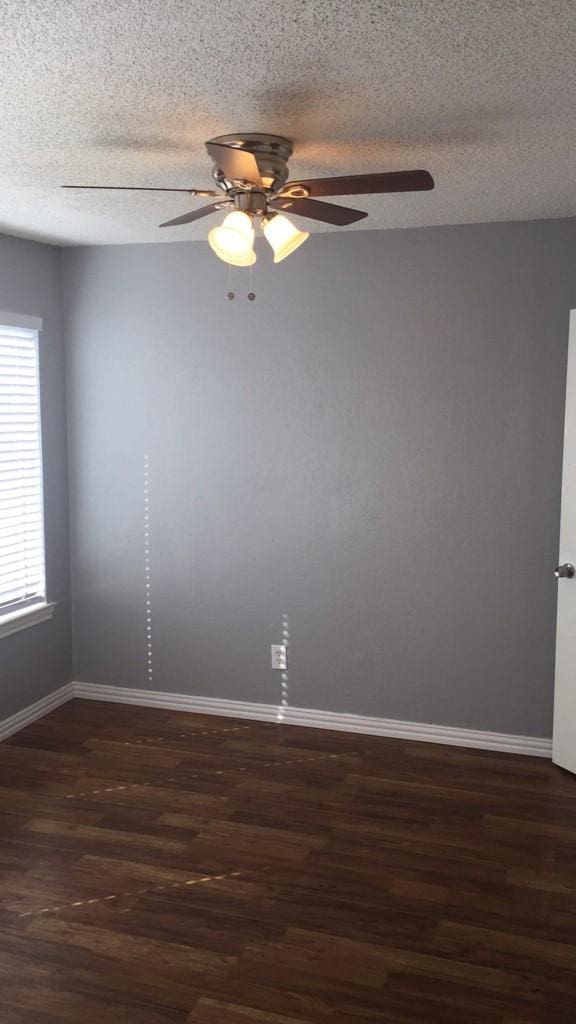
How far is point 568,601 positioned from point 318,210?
210cm

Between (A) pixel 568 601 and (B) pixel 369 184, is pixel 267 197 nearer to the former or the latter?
(B) pixel 369 184

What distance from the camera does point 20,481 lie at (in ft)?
14.4

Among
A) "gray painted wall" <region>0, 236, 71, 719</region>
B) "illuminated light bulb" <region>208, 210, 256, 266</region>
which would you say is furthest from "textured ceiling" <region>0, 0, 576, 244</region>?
"gray painted wall" <region>0, 236, 71, 719</region>

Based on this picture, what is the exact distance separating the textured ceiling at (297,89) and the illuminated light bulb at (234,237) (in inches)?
10.5

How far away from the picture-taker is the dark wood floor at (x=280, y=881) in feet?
8.10

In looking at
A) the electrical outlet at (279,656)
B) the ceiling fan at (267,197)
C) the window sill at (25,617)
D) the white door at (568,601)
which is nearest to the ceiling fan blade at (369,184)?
the ceiling fan at (267,197)

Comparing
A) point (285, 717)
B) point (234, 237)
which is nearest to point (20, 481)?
point (285, 717)

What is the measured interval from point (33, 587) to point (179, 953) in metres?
2.37

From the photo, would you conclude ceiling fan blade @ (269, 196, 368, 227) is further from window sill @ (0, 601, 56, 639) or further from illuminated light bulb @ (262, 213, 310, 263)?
window sill @ (0, 601, 56, 639)

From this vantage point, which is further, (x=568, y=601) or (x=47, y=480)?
(x=47, y=480)

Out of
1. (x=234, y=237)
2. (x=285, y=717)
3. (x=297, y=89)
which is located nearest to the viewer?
(x=297, y=89)

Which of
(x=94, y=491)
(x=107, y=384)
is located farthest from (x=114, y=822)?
(x=107, y=384)

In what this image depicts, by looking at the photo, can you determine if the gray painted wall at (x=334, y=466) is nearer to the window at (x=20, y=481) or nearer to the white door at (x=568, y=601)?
the white door at (x=568, y=601)

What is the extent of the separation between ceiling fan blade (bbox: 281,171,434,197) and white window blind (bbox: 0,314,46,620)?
7.16 ft
